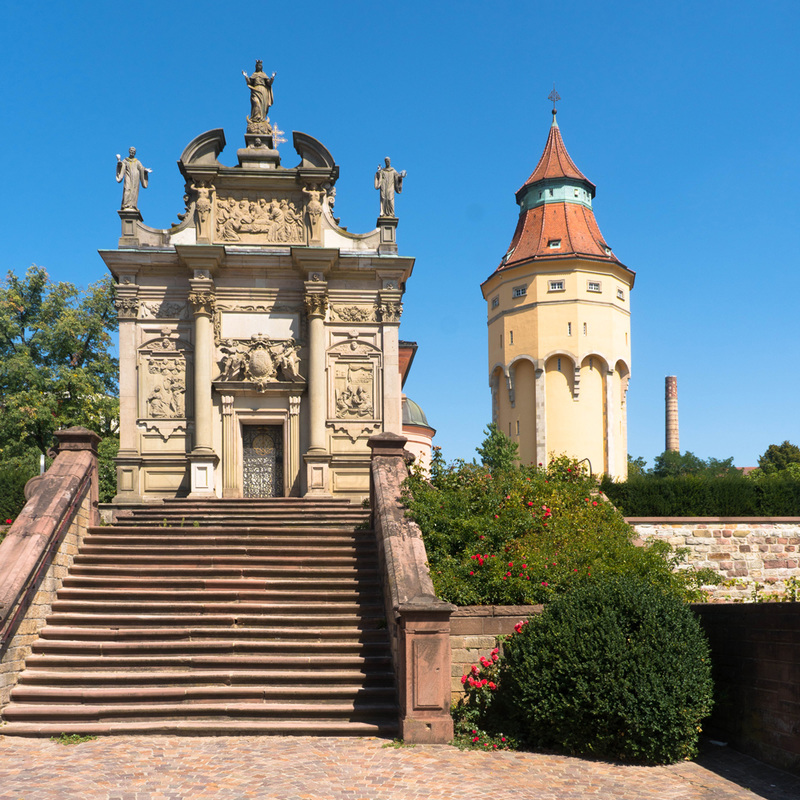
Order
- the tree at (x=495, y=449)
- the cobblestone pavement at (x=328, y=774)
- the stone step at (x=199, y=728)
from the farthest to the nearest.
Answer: the tree at (x=495, y=449)
the stone step at (x=199, y=728)
the cobblestone pavement at (x=328, y=774)

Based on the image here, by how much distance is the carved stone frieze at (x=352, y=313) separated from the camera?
20.4m

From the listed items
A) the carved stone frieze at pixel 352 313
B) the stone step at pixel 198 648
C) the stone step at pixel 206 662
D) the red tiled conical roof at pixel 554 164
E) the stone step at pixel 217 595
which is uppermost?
the red tiled conical roof at pixel 554 164

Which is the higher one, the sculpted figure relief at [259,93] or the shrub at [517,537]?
the sculpted figure relief at [259,93]

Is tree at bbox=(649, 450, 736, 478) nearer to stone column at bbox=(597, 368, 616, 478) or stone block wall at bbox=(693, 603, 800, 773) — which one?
stone column at bbox=(597, 368, 616, 478)

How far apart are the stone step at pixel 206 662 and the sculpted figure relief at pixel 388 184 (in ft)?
44.6

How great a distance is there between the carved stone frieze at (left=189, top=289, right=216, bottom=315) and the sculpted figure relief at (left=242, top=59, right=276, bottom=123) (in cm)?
509

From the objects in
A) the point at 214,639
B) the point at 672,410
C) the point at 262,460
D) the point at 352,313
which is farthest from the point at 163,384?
the point at 672,410

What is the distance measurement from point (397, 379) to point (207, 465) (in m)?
5.06

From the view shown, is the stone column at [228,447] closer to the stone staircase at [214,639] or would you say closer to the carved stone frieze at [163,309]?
the carved stone frieze at [163,309]

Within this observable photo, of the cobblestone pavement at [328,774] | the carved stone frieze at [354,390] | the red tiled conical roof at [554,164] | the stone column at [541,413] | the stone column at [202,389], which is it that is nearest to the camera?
the cobblestone pavement at [328,774]

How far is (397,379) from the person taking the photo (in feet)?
65.9

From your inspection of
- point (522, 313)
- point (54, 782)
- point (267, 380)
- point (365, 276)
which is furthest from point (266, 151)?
→ point (522, 313)

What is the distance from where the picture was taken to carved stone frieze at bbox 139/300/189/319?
20062mm

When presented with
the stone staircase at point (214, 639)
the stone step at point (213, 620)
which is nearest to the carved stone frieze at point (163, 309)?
the stone staircase at point (214, 639)
